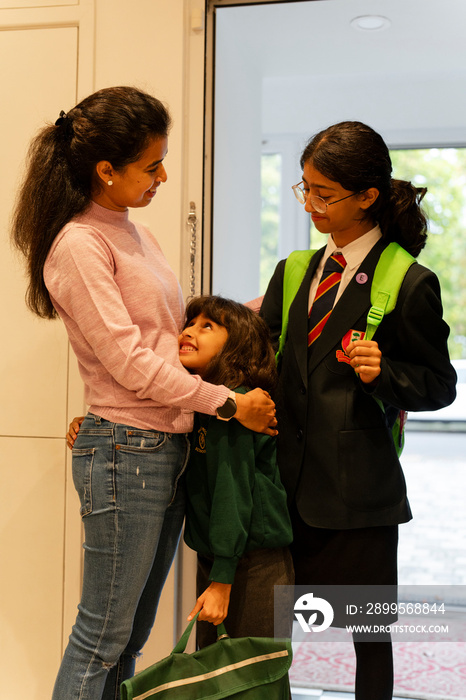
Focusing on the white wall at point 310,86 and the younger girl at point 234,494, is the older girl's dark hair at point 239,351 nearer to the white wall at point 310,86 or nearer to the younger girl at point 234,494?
the younger girl at point 234,494

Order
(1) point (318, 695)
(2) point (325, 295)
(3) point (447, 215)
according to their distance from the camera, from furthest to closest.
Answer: (3) point (447, 215)
(1) point (318, 695)
(2) point (325, 295)

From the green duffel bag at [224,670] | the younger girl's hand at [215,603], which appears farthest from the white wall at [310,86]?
the green duffel bag at [224,670]

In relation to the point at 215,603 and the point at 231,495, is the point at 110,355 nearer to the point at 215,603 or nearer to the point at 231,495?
the point at 231,495

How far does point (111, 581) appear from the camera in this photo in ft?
4.84

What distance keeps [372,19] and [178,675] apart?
2.57 m

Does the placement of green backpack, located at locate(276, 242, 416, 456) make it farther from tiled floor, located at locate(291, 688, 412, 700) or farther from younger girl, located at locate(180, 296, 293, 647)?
tiled floor, located at locate(291, 688, 412, 700)

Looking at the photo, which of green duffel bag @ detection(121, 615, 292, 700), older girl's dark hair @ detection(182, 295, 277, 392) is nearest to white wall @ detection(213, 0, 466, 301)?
older girl's dark hair @ detection(182, 295, 277, 392)

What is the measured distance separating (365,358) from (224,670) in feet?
2.32

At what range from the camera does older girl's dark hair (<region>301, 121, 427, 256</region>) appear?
Result: 1547 mm

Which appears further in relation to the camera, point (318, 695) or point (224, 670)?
point (318, 695)

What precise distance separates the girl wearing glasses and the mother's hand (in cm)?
11

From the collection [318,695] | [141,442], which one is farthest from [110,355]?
[318,695]

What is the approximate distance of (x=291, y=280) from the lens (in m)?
1.75

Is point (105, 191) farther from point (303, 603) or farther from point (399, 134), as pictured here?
point (399, 134)
